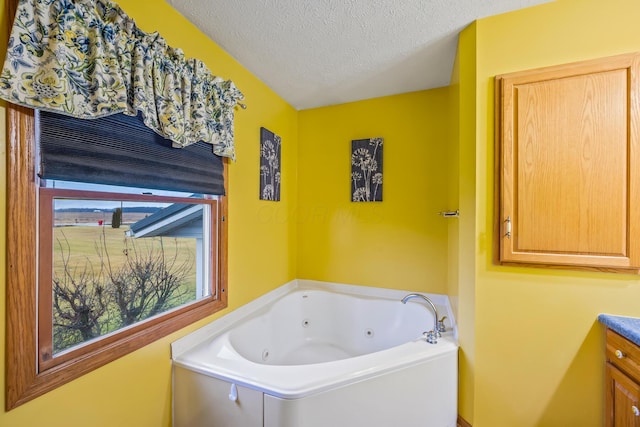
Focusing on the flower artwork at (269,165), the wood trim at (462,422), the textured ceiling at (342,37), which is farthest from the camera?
the flower artwork at (269,165)

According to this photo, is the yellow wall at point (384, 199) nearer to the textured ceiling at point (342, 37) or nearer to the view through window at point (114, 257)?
the textured ceiling at point (342, 37)

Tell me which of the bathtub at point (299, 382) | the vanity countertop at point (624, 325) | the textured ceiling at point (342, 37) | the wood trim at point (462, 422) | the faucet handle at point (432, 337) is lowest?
the wood trim at point (462, 422)

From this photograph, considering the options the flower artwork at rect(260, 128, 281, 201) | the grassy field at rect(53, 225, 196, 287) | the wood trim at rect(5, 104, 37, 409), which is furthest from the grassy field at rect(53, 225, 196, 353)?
the flower artwork at rect(260, 128, 281, 201)

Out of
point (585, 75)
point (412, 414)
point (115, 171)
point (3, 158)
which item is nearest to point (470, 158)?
point (585, 75)

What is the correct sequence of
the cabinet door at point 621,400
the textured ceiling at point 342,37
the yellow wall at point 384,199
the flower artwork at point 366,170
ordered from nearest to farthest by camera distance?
the cabinet door at point 621,400 < the textured ceiling at point 342,37 < the yellow wall at point 384,199 < the flower artwork at point 366,170

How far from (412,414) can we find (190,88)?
6.76 ft

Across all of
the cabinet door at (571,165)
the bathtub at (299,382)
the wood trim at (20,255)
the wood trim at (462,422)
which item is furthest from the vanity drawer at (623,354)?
the wood trim at (20,255)

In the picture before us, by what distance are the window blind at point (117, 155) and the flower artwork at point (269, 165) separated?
0.61 metres

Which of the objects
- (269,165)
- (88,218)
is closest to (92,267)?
(88,218)

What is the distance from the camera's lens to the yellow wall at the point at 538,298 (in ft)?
4.07

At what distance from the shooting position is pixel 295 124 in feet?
8.81

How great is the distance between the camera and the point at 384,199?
2.38 meters

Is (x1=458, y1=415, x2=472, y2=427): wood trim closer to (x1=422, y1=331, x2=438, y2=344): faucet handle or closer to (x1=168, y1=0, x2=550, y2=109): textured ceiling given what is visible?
(x1=422, y1=331, x2=438, y2=344): faucet handle

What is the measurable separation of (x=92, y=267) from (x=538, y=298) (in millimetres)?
2112
